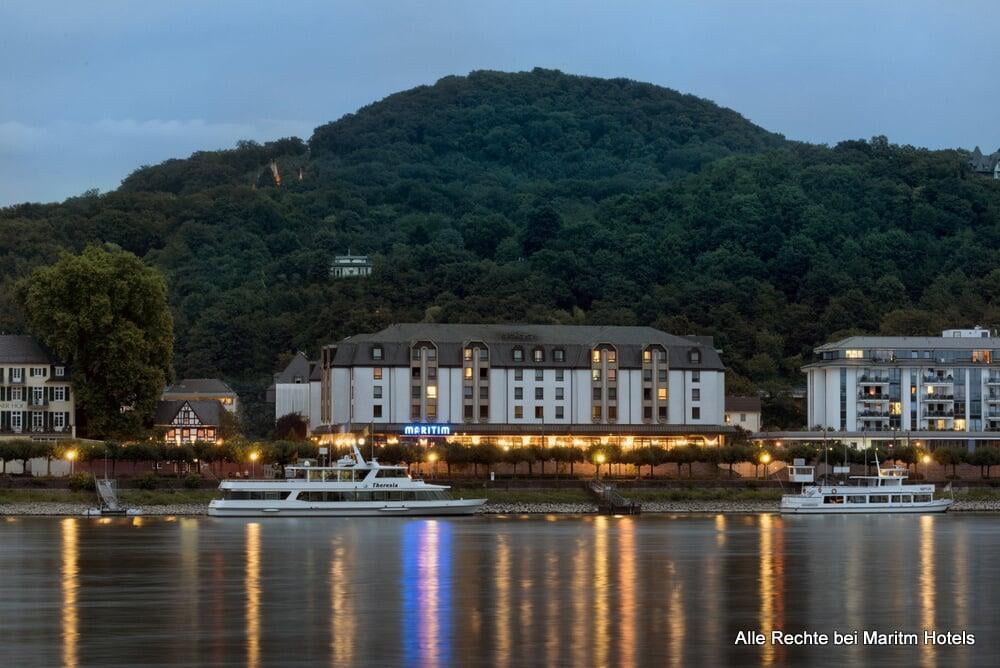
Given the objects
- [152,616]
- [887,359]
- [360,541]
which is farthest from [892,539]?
[887,359]

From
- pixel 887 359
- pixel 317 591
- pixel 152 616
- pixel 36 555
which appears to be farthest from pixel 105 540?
pixel 887 359

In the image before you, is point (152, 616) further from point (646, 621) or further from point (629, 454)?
point (629, 454)

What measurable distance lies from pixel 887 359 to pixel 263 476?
5503 cm

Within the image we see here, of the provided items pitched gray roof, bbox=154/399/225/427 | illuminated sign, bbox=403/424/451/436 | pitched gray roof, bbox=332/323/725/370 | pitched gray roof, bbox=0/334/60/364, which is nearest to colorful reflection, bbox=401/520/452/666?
illuminated sign, bbox=403/424/451/436

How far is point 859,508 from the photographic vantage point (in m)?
125

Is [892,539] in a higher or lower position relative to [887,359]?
lower

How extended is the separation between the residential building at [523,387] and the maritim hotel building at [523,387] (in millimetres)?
75

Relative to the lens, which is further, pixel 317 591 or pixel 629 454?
pixel 629 454

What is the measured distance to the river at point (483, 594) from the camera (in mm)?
51625

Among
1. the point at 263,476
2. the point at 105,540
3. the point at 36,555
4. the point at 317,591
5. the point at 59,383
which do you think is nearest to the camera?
the point at 317,591

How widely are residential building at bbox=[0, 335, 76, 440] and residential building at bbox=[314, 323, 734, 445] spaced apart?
19.7 m

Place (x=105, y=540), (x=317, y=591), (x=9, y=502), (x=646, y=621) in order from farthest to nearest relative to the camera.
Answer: (x=9, y=502)
(x=105, y=540)
(x=317, y=591)
(x=646, y=621)

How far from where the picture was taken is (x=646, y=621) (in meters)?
58.2

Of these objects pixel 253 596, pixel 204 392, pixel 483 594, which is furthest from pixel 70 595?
pixel 204 392
